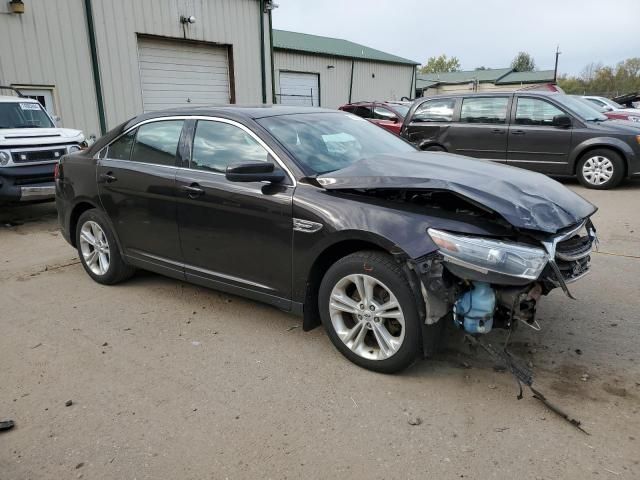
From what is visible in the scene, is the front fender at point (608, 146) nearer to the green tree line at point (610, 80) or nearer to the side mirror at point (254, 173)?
the side mirror at point (254, 173)

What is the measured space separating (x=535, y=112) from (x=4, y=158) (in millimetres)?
8938

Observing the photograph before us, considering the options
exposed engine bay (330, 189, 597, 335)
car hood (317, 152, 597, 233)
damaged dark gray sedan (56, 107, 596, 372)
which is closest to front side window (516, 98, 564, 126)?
damaged dark gray sedan (56, 107, 596, 372)

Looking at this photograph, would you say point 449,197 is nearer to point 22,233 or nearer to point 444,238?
point 444,238

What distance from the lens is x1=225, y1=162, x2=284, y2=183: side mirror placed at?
3.27m

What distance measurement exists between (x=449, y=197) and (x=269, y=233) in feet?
4.11

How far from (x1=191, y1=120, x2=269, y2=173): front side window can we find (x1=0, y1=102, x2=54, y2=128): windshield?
19.0 ft

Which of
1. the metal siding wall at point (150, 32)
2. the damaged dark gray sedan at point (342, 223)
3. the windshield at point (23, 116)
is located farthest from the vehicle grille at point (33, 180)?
the metal siding wall at point (150, 32)

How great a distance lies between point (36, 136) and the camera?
782cm

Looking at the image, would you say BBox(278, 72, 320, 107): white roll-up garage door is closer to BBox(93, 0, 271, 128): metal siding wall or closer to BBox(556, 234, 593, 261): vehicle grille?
BBox(93, 0, 271, 128): metal siding wall

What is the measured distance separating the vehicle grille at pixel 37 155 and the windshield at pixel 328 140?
549 centimetres

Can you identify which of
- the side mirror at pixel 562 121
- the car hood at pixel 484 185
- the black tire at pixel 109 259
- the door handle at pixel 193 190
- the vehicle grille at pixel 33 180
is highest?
the side mirror at pixel 562 121

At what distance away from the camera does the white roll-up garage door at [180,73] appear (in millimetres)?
13461

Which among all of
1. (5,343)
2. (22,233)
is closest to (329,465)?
(5,343)

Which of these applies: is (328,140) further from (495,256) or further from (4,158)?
(4,158)
